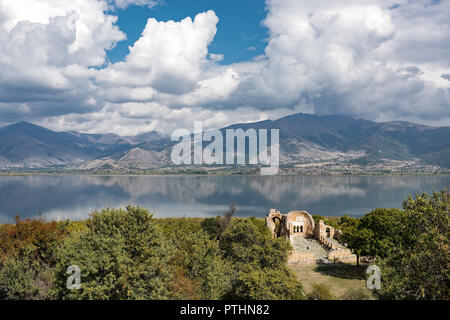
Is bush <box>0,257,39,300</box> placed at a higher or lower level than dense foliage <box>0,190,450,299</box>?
lower

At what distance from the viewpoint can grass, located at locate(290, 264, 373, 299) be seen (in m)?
26.8

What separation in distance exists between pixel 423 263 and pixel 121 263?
56.3 ft

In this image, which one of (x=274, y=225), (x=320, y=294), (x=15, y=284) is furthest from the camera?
(x=274, y=225)

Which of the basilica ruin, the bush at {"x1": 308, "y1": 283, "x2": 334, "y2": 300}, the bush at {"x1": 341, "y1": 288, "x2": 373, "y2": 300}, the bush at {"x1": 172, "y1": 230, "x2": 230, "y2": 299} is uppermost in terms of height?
the bush at {"x1": 172, "y1": 230, "x2": 230, "y2": 299}

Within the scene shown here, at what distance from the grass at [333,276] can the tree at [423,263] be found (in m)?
7.22

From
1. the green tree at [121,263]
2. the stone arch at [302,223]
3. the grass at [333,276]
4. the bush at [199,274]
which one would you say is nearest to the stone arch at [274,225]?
the stone arch at [302,223]

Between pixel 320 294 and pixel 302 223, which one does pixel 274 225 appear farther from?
pixel 320 294

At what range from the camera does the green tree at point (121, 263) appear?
54.7 feet

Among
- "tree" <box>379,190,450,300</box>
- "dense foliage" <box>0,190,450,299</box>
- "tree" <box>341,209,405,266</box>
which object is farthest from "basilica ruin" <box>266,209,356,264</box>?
"tree" <box>379,190,450,300</box>

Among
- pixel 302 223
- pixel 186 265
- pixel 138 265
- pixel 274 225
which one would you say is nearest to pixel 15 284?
pixel 138 265

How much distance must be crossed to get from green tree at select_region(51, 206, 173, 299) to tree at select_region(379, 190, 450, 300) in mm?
13202

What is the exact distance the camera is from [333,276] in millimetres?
30188

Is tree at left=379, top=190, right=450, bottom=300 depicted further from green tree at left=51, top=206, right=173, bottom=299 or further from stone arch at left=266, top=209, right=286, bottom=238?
stone arch at left=266, top=209, right=286, bottom=238
